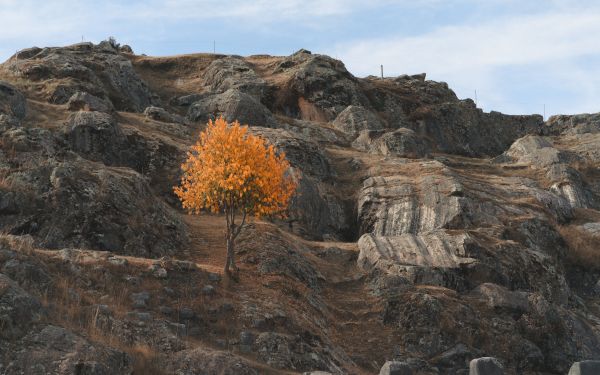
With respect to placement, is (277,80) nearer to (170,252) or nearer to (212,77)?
(212,77)

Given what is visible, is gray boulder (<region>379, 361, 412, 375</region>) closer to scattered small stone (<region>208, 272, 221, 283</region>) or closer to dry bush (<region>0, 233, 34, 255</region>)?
scattered small stone (<region>208, 272, 221, 283</region>)

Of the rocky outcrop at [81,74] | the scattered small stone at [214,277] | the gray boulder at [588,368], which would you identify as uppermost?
the rocky outcrop at [81,74]

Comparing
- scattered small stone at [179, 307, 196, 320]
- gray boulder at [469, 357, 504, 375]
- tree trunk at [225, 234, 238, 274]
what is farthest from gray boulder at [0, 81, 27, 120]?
gray boulder at [469, 357, 504, 375]

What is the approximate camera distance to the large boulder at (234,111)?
188 feet

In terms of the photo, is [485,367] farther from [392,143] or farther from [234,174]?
[392,143]

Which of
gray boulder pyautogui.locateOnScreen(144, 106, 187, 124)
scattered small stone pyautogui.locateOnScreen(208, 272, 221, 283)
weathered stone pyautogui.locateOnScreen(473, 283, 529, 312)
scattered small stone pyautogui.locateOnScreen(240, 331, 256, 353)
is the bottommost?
weathered stone pyautogui.locateOnScreen(473, 283, 529, 312)

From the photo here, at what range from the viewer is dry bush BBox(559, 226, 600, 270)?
4328 cm

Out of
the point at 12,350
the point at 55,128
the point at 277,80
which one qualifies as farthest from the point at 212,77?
the point at 12,350

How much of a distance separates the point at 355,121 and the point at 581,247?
28559 millimetres

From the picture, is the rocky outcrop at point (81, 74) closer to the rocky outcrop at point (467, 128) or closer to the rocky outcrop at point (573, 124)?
the rocky outcrop at point (467, 128)

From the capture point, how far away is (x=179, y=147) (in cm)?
4484

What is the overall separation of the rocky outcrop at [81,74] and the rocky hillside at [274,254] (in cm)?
28

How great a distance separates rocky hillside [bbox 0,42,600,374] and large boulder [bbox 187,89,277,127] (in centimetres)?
16

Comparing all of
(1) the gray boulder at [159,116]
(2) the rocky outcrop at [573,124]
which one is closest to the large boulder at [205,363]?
(1) the gray boulder at [159,116]
